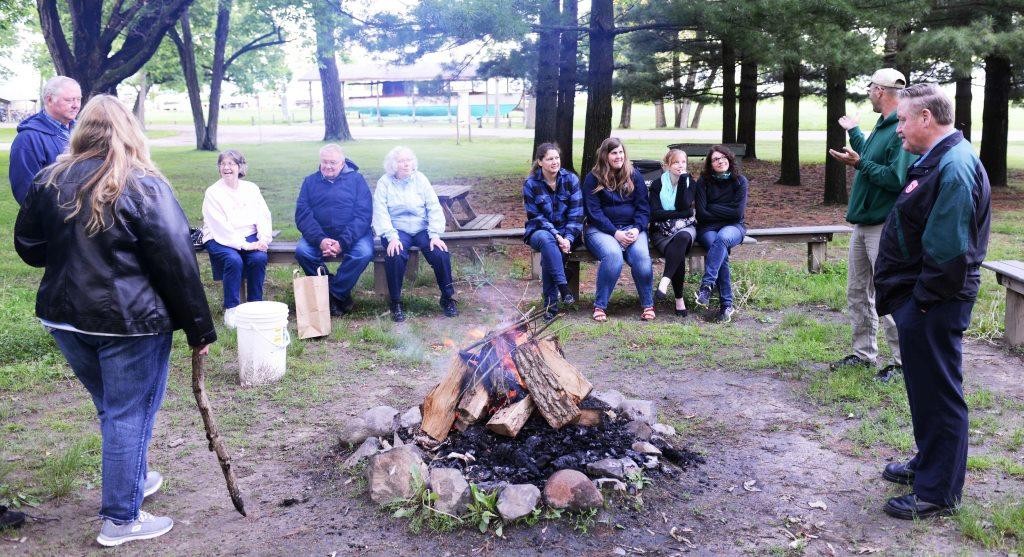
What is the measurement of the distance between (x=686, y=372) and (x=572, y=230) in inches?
79.2

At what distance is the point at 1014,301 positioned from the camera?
6.24 meters

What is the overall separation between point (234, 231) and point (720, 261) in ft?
13.3

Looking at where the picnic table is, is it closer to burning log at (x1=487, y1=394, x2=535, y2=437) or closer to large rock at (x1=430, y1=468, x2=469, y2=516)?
burning log at (x1=487, y1=394, x2=535, y2=437)

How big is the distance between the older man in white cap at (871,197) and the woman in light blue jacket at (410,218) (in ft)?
10.6

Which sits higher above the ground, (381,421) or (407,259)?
(407,259)

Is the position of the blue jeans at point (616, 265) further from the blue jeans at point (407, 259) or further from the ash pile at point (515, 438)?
the ash pile at point (515, 438)

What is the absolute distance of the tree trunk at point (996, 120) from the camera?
1395 centimetres

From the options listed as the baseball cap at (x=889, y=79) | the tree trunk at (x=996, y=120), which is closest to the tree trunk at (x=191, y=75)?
the tree trunk at (x=996, y=120)

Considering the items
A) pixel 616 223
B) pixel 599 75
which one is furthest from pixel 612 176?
pixel 599 75

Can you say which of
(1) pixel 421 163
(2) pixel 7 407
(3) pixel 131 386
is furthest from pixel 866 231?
(1) pixel 421 163

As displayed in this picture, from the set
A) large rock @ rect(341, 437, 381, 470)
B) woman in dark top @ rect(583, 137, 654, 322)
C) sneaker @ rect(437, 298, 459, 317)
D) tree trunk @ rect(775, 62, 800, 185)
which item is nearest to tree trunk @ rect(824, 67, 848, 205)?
tree trunk @ rect(775, 62, 800, 185)

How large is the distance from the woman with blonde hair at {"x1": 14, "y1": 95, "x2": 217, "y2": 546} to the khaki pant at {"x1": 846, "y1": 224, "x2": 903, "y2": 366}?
3.93m

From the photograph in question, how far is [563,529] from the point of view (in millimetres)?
3607

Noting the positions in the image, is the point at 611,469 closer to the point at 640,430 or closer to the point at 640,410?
the point at 640,430
